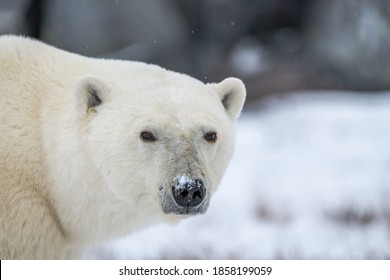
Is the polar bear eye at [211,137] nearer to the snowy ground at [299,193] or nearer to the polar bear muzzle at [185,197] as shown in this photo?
the polar bear muzzle at [185,197]

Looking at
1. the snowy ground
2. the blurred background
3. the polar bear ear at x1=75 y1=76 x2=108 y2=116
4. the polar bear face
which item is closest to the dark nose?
the polar bear face

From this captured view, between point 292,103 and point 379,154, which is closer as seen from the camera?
point 379,154

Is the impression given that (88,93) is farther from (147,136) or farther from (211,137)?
(211,137)

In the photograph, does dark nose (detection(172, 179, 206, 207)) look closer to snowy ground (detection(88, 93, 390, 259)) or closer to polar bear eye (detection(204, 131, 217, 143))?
polar bear eye (detection(204, 131, 217, 143))

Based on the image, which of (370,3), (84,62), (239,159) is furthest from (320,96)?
(84,62)

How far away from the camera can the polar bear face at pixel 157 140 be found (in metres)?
3.78

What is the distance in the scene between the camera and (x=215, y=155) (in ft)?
13.4

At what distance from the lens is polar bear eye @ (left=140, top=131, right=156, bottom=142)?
3.90 meters

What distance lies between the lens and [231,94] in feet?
14.5

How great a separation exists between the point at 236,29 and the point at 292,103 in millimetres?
4491

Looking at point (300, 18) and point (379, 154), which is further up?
point (300, 18)

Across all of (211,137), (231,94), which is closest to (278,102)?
(231,94)

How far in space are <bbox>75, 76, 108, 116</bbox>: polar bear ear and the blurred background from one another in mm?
3114

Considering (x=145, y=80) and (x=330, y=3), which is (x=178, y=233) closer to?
(x=145, y=80)
